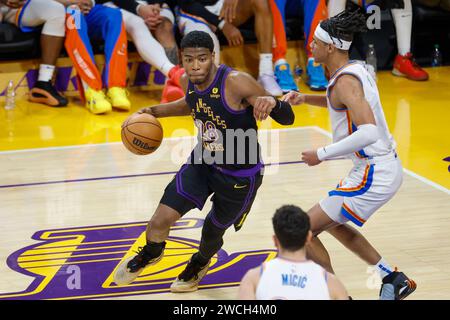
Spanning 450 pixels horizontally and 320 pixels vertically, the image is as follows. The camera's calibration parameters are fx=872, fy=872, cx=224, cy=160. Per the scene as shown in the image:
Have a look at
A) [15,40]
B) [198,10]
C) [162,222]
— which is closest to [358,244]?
[162,222]

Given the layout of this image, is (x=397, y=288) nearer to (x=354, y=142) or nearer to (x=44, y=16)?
(x=354, y=142)

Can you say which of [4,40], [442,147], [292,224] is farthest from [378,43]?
[292,224]

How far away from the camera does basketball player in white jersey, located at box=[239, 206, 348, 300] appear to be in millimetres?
3529

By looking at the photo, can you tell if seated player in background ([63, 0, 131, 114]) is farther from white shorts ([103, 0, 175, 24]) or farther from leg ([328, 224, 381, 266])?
leg ([328, 224, 381, 266])

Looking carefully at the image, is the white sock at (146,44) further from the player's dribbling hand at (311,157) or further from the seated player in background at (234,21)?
the player's dribbling hand at (311,157)

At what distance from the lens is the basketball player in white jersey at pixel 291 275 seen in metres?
3.53

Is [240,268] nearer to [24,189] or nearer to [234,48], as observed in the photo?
[24,189]

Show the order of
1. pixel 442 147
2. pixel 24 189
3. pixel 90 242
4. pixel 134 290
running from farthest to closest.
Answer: pixel 442 147 < pixel 24 189 < pixel 90 242 < pixel 134 290

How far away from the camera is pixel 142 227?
6754 millimetres

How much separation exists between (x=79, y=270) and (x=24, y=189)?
2.05 meters

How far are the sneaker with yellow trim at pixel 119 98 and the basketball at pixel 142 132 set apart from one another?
4.43 meters

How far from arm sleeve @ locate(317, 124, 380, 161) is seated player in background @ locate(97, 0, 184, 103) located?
5.55 m

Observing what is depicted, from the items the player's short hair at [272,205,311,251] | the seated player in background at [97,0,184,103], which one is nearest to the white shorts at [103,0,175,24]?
the seated player in background at [97,0,184,103]

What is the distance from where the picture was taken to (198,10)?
10844 millimetres
